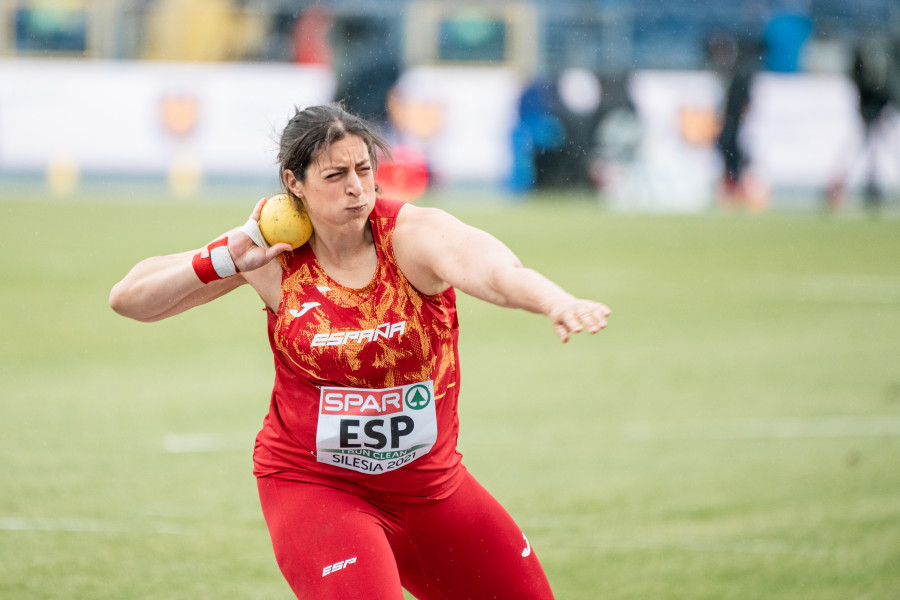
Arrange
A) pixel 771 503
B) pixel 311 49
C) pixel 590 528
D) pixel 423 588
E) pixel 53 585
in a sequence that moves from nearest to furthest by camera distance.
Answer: pixel 423 588, pixel 53 585, pixel 590 528, pixel 771 503, pixel 311 49

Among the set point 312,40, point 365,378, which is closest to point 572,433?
point 365,378

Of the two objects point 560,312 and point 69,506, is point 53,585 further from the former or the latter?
point 560,312

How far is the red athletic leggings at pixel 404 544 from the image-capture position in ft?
12.6

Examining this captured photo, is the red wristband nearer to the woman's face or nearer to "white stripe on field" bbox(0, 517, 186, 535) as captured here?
the woman's face

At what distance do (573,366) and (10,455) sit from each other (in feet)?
15.6

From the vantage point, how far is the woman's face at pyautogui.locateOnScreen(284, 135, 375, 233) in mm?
3922

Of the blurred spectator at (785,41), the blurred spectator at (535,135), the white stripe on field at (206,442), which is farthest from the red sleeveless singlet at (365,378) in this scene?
the blurred spectator at (785,41)

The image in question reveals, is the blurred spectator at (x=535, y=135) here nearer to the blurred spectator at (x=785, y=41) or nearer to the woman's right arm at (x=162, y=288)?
the blurred spectator at (x=785, y=41)

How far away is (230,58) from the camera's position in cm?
2492

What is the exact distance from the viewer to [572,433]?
27.0 feet

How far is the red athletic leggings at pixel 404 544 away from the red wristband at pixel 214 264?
72cm

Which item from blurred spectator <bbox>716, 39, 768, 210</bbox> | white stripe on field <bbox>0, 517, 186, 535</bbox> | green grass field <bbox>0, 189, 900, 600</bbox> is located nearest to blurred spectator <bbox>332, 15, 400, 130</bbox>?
blurred spectator <bbox>716, 39, 768, 210</bbox>

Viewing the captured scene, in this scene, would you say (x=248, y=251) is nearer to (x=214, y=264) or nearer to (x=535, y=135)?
(x=214, y=264)

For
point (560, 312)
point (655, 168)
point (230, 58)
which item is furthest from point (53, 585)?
point (230, 58)
